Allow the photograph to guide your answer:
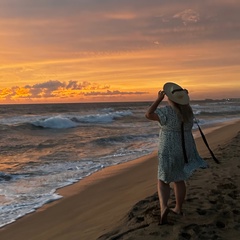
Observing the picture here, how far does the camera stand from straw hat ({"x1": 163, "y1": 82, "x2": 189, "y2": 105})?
4195 mm

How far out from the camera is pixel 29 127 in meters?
28.7

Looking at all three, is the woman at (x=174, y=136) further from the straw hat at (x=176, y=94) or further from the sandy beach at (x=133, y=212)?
the sandy beach at (x=133, y=212)

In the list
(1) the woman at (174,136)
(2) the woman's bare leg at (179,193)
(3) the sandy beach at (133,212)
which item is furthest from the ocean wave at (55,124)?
(1) the woman at (174,136)

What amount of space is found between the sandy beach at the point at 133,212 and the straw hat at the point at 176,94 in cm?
135

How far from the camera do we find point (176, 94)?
4.22 m

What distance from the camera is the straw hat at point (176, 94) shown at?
4.20 metres

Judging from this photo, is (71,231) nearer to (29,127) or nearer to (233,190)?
(233,190)

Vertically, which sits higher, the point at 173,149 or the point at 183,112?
the point at 183,112

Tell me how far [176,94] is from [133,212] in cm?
165

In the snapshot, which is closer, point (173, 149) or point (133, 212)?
point (173, 149)

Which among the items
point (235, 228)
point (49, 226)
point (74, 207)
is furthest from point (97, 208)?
point (235, 228)

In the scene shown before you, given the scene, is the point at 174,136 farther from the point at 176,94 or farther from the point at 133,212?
the point at 133,212

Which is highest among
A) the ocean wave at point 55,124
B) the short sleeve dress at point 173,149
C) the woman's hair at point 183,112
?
the woman's hair at point 183,112

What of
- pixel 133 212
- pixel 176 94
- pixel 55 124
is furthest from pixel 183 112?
pixel 55 124
